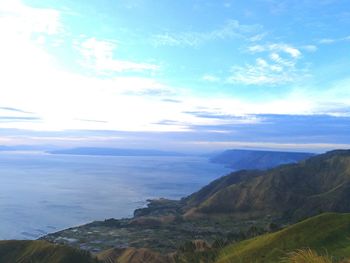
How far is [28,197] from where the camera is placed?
184 m

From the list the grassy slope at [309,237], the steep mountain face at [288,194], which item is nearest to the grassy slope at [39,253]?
the grassy slope at [309,237]

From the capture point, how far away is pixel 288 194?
509 ft

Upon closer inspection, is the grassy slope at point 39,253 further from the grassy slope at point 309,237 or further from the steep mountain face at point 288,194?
the steep mountain face at point 288,194

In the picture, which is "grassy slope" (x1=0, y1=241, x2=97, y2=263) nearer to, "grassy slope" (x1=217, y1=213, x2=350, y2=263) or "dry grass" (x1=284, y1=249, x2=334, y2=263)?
"grassy slope" (x1=217, y1=213, x2=350, y2=263)

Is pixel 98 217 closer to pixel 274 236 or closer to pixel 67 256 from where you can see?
pixel 67 256

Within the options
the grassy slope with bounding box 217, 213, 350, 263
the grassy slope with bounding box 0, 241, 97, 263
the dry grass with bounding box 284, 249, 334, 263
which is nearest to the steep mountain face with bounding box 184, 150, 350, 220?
→ the grassy slope with bounding box 217, 213, 350, 263

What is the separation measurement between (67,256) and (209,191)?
132 m

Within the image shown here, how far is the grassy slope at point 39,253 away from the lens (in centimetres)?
6147

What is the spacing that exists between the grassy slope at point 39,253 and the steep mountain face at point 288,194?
8723 centimetres

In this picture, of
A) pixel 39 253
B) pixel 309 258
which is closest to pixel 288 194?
pixel 39 253

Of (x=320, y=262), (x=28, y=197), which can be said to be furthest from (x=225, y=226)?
(x=320, y=262)

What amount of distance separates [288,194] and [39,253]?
369 feet

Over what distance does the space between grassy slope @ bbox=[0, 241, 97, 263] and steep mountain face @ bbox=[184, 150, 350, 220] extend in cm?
8723

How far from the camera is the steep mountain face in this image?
454 feet
